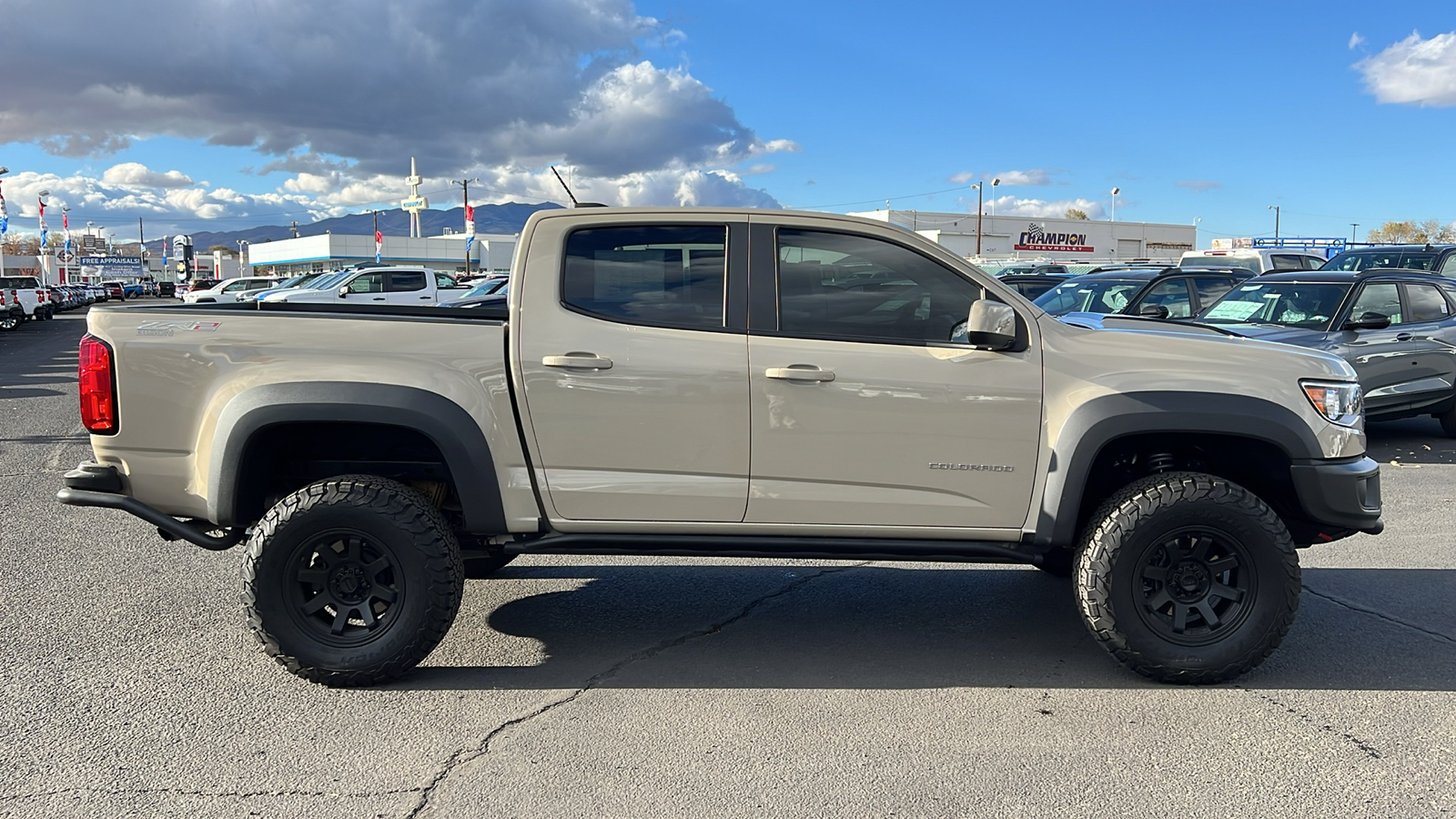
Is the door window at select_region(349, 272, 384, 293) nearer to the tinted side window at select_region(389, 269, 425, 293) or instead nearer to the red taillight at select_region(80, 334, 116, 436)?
the tinted side window at select_region(389, 269, 425, 293)

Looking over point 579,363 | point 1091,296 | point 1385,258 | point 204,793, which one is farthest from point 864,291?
point 1385,258

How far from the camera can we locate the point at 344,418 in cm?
397

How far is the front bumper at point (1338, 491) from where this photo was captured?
409 centimetres

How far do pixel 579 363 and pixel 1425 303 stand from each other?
990 centimetres

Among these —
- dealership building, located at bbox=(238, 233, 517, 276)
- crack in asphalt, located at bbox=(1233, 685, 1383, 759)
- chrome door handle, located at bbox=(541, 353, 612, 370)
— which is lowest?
crack in asphalt, located at bbox=(1233, 685, 1383, 759)

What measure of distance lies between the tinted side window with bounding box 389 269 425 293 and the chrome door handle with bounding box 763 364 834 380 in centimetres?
2418

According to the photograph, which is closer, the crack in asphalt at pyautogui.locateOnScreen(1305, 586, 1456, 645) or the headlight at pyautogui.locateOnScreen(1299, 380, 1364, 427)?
the headlight at pyautogui.locateOnScreen(1299, 380, 1364, 427)

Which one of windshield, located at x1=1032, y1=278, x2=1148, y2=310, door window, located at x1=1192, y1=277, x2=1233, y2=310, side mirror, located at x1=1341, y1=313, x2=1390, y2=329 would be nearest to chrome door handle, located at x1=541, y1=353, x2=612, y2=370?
side mirror, located at x1=1341, y1=313, x2=1390, y2=329

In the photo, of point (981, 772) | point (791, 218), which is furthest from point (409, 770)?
point (791, 218)

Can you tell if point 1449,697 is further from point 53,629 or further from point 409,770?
point 53,629

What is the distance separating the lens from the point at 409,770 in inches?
134

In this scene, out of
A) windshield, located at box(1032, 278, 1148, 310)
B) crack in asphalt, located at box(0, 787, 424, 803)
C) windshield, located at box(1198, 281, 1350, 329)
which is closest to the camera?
crack in asphalt, located at box(0, 787, 424, 803)

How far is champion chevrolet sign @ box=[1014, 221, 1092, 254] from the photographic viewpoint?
7594 centimetres

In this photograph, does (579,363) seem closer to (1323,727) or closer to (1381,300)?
(1323,727)
